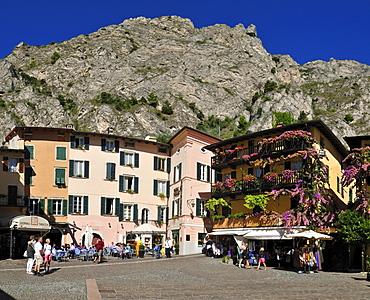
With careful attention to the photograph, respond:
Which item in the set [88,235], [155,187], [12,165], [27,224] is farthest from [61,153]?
[27,224]

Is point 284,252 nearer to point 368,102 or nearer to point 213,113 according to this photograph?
point 213,113

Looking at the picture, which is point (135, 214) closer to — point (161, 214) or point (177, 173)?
point (161, 214)

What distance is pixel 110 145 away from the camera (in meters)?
51.9

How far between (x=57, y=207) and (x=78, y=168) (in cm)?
443

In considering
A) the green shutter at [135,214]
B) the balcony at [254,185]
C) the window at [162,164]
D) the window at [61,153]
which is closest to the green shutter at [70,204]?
the window at [61,153]

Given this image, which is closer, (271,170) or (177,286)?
(177,286)

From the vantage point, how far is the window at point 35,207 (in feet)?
155

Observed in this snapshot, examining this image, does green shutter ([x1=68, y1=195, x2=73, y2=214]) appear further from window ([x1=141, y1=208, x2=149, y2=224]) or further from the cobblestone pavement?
the cobblestone pavement

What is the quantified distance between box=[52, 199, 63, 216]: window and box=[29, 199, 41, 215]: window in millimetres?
1422

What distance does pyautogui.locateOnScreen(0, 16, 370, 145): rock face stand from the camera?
118 meters

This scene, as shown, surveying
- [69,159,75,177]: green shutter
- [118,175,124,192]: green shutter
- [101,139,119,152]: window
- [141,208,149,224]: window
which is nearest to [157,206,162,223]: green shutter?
[141,208,149,224]: window

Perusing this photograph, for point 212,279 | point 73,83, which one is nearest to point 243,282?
point 212,279

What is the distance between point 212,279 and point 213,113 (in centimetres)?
11189

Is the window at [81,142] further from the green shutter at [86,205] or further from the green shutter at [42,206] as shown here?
the green shutter at [42,206]
